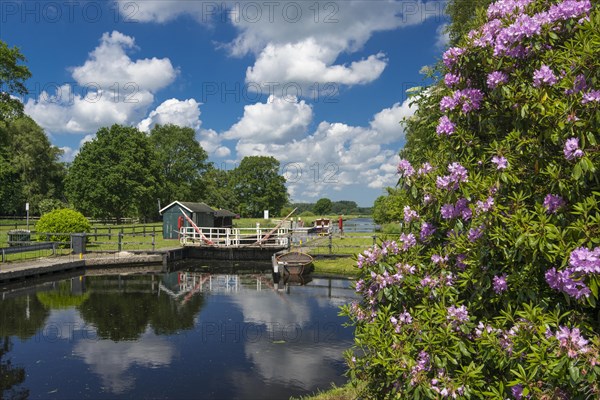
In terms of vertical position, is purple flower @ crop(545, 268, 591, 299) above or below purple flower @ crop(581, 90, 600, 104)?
below

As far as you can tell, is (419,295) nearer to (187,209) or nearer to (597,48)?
(597,48)

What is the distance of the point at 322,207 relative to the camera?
133 m

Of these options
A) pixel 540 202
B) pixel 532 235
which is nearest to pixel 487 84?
pixel 540 202

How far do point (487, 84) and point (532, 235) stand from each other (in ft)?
5.29

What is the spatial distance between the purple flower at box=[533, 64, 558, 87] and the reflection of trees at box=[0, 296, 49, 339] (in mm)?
14110

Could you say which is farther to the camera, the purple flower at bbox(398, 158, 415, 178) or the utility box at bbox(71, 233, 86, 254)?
the utility box at bbox(71, 233, 86, 254)

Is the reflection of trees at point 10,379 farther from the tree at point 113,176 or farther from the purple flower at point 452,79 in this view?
the tree at point 113,176

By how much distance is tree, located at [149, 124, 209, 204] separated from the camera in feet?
218

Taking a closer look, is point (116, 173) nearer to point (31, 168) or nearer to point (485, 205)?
point (31, 168)

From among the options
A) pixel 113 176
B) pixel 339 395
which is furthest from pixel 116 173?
pixel 339 395

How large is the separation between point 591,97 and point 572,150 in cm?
40

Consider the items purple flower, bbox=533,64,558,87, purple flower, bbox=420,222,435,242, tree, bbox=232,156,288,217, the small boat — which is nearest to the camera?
purple flower, bbox=533,64,558,87

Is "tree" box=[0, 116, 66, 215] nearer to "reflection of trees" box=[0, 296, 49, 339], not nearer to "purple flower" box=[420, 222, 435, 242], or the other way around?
"reflection of trees" box=[0, 296, 49, 339]

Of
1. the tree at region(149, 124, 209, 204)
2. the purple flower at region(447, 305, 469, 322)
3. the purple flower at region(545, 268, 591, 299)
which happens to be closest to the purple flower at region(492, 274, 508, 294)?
the purple flower at region(447, 305, 469, 322)
